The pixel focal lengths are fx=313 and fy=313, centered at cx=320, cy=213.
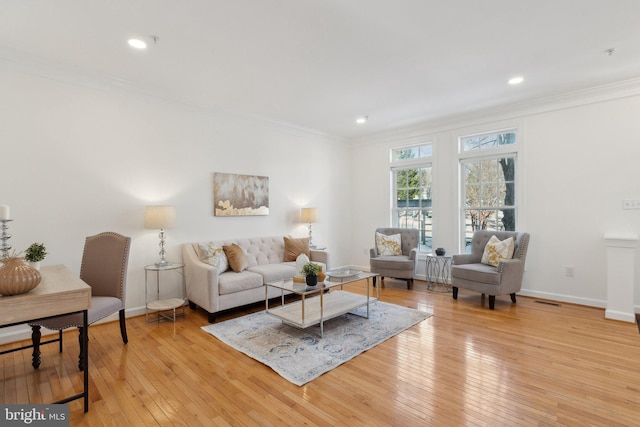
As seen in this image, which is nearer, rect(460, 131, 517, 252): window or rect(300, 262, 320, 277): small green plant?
rect(300, 262, 320, 277): small green plant

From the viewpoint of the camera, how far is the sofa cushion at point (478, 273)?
3.93 meters

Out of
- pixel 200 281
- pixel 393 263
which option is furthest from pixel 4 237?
pixel 393 263

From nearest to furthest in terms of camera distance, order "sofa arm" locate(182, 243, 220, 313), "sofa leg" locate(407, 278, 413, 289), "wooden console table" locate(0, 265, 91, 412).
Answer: "wooden console table" locate(0, 265, 91, 412) → "sofa arm" locate(182, 243, 220, 313) → "sofa leg" locate(407, 278, 413, 289)

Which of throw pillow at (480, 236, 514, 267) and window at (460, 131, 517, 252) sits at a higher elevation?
window at (460, 131, 517, 252)

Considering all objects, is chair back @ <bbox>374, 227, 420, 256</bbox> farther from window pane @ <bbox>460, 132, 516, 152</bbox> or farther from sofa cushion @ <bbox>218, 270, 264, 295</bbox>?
sofa cushion @ <bbox>218, 270, 264, 295</bbox>

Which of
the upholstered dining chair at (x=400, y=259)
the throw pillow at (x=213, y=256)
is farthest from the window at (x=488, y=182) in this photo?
the throw pillow at (x=213, y=256)

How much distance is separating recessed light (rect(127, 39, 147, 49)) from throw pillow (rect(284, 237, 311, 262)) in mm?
3140

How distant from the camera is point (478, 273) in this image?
4.07 meters

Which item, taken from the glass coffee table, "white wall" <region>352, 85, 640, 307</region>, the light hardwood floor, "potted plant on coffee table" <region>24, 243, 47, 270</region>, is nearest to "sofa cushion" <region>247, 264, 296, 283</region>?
the glass coffee table

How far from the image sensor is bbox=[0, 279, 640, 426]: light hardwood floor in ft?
6.40

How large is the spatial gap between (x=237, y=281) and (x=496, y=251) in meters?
3.47

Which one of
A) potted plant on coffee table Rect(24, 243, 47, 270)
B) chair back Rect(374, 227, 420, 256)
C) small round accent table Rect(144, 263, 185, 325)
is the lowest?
small round accent table Rect(144, 263, 185, 325)

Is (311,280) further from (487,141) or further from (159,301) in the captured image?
(487,141)

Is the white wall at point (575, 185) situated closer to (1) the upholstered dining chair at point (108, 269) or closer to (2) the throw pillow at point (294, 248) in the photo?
(2) the throw pillow at point (294, 248)
